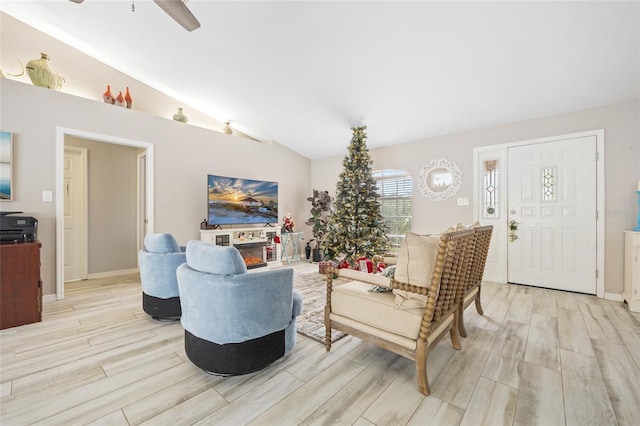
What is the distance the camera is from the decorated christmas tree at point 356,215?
14.9 feet

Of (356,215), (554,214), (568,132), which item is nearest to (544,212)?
(554,214)

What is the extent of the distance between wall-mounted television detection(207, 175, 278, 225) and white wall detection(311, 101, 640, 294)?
8.05 ft

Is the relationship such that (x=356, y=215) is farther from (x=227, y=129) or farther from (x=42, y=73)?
(x=42, y=73)

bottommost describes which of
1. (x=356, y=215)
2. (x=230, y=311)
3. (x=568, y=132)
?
(x=230, y=311)

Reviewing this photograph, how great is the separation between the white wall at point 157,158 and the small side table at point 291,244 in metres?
0.51

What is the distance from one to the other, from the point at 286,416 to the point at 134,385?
3.46 ft

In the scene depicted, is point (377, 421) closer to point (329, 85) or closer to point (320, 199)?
point (329, 85)

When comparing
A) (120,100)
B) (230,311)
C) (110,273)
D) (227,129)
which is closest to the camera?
(230,311)

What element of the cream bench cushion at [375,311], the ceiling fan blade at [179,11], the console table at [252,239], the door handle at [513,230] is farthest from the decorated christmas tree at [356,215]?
the ceiling fan blade at [179,11]

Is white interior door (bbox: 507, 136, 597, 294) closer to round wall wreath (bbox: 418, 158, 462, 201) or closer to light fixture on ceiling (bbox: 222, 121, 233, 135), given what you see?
round wall wreath (bbox: 418, 158, 462, 201)

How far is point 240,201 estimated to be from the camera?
16.9 feet

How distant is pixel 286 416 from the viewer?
1.45 meters

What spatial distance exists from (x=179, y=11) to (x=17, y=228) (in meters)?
2.76

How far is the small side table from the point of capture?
19.3ft
